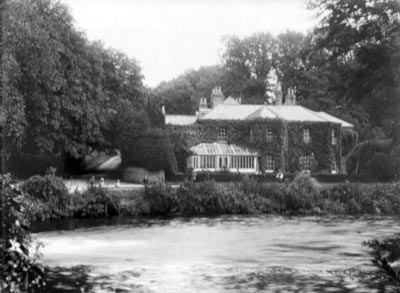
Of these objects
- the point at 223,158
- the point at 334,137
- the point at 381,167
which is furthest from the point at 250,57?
the point at 334,137

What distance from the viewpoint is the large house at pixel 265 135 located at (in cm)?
3672

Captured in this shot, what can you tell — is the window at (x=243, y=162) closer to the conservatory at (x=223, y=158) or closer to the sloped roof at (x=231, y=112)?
the conservatory at (x=223, y=158)

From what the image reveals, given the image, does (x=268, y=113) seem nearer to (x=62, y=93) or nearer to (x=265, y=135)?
(x=265, y=135)

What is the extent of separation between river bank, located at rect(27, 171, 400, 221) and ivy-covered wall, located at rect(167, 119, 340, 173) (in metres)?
10.2

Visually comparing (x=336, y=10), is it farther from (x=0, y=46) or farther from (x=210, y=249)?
(x=0, y=46)

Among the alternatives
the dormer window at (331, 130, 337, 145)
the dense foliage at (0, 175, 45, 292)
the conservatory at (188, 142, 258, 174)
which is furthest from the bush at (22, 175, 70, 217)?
the dormer window at (331, 130, 337, 145)

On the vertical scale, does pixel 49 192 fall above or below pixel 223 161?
below

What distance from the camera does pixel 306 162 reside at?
37.2 m

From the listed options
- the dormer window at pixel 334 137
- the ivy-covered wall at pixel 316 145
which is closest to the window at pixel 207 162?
the ivy-covered wall at pixel 316 145

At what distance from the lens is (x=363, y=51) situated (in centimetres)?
1492

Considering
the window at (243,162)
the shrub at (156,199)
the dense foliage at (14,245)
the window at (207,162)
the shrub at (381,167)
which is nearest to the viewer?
the dense foliage at (14,245)

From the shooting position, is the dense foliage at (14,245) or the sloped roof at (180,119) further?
the sloped roof at (180,119)

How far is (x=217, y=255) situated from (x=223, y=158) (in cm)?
2147

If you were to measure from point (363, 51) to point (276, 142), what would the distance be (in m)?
22.6
